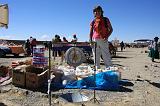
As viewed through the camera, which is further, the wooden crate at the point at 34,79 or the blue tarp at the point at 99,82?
the blue tarp at the point at 99,82

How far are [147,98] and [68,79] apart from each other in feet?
8.26

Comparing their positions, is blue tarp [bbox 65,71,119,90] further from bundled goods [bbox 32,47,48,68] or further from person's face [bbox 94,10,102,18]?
bundled goods [bbox 32,47,48,68]

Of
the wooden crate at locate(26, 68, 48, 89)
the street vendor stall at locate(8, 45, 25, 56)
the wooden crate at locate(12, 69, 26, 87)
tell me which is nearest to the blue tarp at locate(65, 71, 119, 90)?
the wooden crate at locate(26, 68, 48, 89)

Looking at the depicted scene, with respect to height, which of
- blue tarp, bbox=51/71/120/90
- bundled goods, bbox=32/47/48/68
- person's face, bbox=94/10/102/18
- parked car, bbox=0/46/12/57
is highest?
person's face, bbox=94/10/102/18

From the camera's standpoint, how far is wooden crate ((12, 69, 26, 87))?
10.1 meters

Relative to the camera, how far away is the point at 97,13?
11.9 m

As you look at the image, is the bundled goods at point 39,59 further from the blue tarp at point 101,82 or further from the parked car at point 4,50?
the parked car at point 4,50

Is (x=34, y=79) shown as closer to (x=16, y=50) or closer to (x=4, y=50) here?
(x=4, y=50)

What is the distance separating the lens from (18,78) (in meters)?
10.2

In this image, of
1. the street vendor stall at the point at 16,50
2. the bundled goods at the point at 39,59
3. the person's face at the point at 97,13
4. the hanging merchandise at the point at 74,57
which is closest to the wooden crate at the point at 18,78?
the bundled goods at the point at 39,59

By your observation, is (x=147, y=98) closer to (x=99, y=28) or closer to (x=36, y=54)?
(x=99, y=28)

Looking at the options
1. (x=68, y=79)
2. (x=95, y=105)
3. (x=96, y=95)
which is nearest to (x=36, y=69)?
(x=68, y=79)

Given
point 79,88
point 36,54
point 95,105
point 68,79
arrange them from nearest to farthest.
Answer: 1. point 95,105
2. point 79,88
3. point 68,79
4. point 36,54

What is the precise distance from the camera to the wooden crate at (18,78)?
33.3ft
